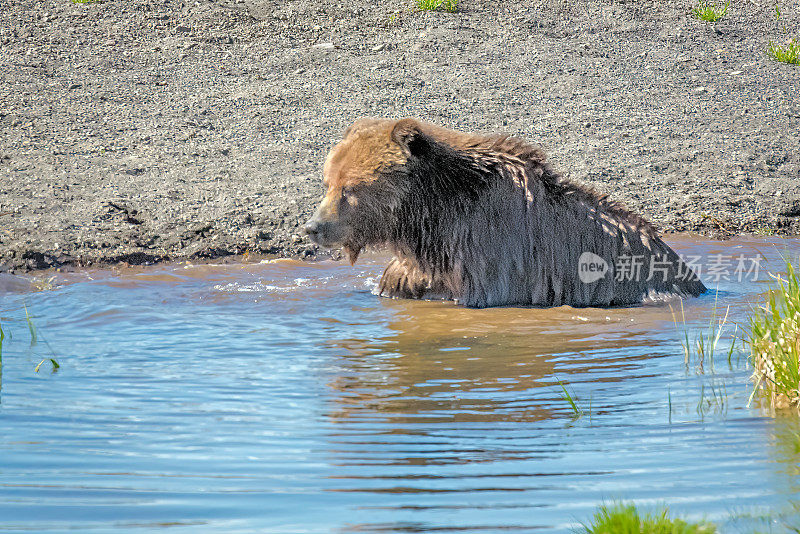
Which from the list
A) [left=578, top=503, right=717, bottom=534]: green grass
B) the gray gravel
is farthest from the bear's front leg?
[left=578, top=503, right=717, bottom=534]: green grass

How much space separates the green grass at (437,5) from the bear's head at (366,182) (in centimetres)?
870

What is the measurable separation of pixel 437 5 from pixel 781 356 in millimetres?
11744

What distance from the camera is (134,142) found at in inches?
471

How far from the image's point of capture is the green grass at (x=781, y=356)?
5023 mm

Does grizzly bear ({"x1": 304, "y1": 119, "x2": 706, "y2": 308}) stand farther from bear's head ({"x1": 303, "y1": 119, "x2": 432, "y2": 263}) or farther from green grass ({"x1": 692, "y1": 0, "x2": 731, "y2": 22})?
green grass ({"x1": 692, "y1": 0, "x2": 731, "y2": 22})

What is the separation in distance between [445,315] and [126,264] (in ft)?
10.6

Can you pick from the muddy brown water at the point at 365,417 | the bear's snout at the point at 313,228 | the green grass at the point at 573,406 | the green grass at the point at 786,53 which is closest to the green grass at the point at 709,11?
the green grass at the point at 786,53

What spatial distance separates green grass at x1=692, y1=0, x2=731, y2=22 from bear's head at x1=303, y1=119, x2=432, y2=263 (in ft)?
32.9

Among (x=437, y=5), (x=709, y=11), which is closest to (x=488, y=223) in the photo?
(x=437, y=5)

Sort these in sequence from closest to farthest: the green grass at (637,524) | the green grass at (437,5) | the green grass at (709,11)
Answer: the green grass at (637,524) → the green grass at (437,5) → the green grass at (709,11)

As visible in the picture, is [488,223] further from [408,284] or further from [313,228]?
[313,228]

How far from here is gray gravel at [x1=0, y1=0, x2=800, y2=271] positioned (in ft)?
34.2

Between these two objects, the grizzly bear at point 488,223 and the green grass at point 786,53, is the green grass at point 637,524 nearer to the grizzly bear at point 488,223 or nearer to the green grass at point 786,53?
the grizzly bear at point 488,223

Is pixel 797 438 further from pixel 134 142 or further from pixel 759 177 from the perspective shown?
pixel 134 142
